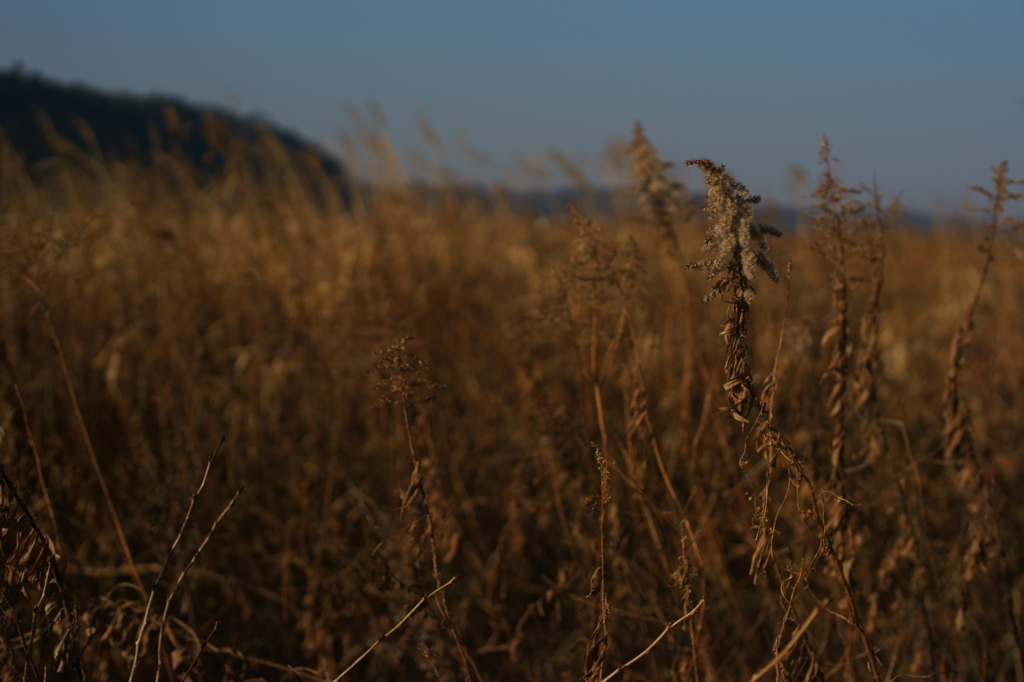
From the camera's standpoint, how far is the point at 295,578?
7.69 feet

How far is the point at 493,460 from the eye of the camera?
8.29 ft

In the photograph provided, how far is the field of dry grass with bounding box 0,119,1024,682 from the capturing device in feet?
4.42

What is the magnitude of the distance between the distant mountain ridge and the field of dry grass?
1.49 ft

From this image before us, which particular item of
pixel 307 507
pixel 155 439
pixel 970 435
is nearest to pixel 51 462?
pixel 155 439

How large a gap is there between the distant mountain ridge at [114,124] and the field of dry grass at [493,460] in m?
0.45

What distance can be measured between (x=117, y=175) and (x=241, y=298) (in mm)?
2280

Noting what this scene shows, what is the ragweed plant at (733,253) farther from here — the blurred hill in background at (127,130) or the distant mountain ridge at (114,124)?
the distant mountain ridge at (114,124)

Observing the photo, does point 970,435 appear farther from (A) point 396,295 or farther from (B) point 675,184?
(A) point 396,295

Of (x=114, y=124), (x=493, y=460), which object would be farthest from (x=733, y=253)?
(x=114, y=124)

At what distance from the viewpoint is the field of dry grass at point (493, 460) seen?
4.42 ft

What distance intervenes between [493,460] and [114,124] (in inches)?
517

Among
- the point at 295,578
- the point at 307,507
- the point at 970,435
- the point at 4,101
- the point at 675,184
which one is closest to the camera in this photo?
the point at 970,435

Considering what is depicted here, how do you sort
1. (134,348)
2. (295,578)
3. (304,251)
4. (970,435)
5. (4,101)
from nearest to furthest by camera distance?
(970,435), (295,578), (134,348), (304,251), (4,101)

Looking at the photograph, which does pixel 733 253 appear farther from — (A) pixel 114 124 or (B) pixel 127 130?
(A) pixel 114 124
